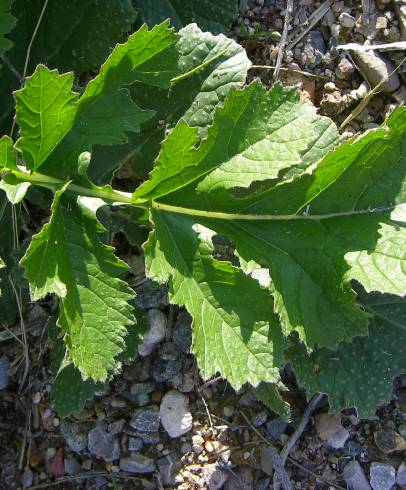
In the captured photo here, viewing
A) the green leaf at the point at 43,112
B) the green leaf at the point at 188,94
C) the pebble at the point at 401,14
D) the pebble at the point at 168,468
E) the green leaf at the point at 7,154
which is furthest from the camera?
the pebble at the point at 401,14

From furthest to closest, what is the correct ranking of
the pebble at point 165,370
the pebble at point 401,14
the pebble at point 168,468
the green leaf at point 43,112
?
the pebble at point 401,14
the pebble at point 165,370
the pebble at point 168,468
the green leaf at point 43,112

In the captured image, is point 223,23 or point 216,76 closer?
point 216,76

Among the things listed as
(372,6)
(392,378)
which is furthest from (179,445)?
(372,6)

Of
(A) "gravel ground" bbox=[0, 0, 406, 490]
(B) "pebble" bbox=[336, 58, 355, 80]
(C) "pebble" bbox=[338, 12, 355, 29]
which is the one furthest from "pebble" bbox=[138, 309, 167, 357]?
(C) "pebble" bbox=[338, 12, 355, 29]

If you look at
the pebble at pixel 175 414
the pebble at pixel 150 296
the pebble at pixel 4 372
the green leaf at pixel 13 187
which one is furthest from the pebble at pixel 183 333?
the green leaf at pixel 13 187

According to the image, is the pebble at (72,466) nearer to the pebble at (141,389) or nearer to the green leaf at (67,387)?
the green leaf at (67,387)

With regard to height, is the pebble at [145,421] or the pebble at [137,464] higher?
the pebble at [145,421]

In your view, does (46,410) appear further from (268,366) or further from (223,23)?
(223,23)

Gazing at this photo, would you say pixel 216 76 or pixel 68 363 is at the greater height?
pixel 216 76
